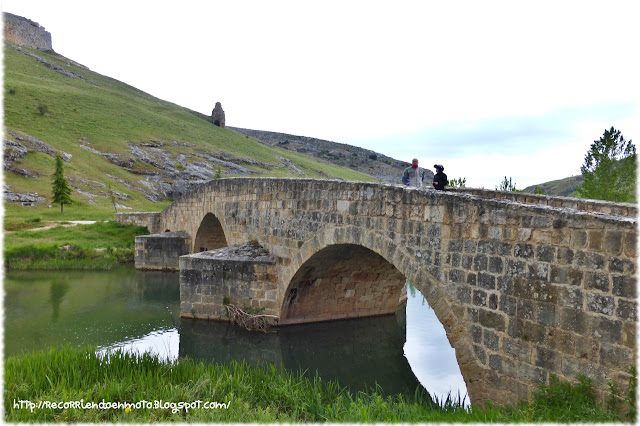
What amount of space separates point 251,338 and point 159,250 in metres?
10.1

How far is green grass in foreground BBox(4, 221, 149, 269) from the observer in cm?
1803

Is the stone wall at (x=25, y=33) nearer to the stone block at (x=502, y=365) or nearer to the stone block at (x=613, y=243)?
the stone block at (x=502, y=365)

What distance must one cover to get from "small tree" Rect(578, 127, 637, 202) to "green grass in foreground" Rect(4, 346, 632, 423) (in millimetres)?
12043

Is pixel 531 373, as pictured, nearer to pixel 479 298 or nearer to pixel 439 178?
pixel 479 298

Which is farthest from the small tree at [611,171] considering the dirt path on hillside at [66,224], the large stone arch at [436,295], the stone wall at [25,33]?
the stone wall at [25,33]

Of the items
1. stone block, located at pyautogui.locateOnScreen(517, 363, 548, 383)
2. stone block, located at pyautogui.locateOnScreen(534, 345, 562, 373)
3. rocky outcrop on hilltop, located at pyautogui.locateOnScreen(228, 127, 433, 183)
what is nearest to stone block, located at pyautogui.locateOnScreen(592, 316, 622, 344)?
stone block, located at pyautogui.locateOnScreen(534, 345, 562, 373)

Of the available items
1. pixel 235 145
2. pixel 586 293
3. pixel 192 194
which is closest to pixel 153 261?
pixel 192 194

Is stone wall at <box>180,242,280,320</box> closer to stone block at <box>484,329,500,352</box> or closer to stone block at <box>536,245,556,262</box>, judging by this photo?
stone block at <box>484,329,500,352</box>

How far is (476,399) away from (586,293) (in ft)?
6.55

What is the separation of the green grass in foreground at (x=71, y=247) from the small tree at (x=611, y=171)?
699 inches

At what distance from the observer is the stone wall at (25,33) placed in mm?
71812

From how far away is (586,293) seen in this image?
14.4ft

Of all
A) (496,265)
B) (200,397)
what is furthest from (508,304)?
(200,397)

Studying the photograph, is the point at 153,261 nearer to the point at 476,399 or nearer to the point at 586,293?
the point at 476,399
